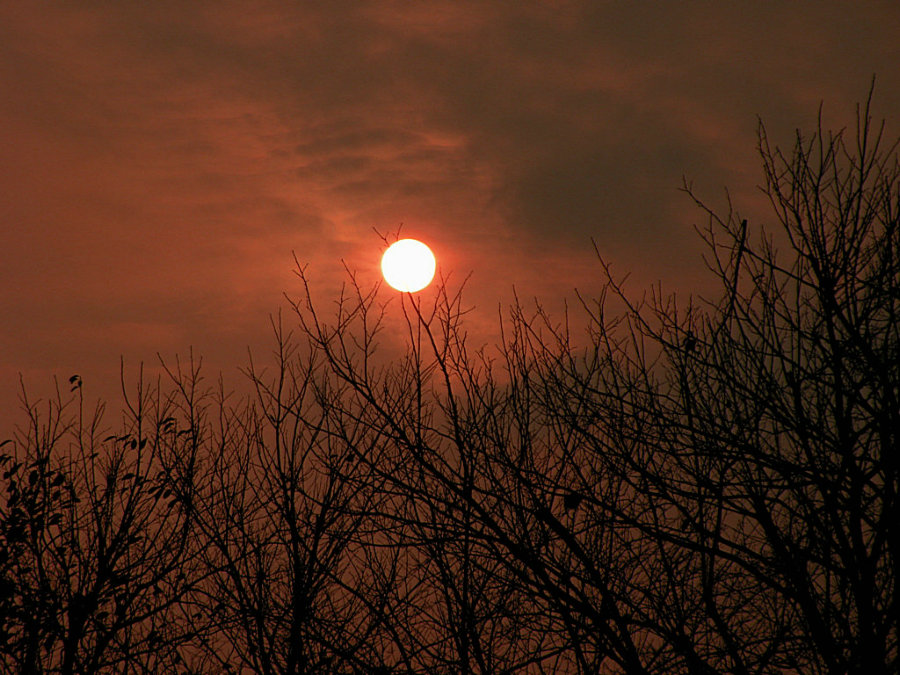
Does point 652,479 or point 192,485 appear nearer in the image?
point 652,479

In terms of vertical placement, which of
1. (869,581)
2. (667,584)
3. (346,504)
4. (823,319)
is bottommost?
(869,581)

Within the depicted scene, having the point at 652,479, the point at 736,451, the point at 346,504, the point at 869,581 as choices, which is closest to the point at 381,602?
the point at 346,504

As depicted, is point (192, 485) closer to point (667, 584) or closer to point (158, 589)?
point (158, 589)

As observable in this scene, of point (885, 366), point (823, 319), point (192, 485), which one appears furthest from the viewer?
point (192, 485)

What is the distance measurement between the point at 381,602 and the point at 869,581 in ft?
13.0

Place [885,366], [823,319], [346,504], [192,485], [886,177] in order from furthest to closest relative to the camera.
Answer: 1. [192,485]
2. [346,504]
3. [886,177]
4. [823,319]
5. [885,366]

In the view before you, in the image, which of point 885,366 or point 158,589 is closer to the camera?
point 885,366

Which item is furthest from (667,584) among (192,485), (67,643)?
(67,643)

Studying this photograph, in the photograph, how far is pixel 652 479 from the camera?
5.30 meters

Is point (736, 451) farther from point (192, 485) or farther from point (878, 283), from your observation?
point (192, 485)

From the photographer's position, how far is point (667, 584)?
5.41 meters

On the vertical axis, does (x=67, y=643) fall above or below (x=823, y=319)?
above

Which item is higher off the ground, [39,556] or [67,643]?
[39,556]

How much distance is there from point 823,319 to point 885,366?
561mm
